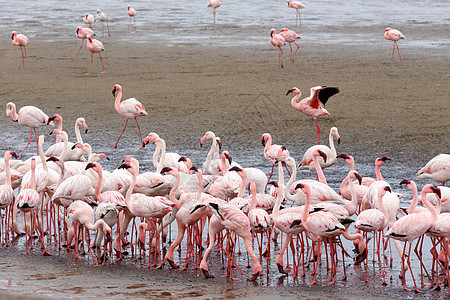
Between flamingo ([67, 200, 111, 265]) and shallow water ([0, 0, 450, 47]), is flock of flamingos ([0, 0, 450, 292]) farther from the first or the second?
shallow water ([0, 0, 450, 47])

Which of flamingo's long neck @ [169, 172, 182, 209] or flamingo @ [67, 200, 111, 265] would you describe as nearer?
flamingo @ [67, 200, 111, 265]

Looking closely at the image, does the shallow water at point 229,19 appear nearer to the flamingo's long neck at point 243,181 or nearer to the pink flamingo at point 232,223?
the flamingo's long neck at point 243,181

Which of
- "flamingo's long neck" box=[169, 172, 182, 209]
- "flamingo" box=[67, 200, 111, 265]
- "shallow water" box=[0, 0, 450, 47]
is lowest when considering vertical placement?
"flamingo" box=[67, 200, 111, 265]

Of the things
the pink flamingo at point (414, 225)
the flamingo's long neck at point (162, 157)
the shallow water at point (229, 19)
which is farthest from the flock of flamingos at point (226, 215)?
the shallow water at point (229, 19)

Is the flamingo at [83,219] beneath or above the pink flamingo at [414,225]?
beneath

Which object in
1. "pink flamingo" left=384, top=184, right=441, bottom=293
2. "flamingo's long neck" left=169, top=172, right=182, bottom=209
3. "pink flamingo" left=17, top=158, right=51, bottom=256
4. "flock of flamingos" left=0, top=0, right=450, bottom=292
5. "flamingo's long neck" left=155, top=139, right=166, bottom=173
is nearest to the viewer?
"pink flamingo" left=384, top=184, right=441, bottom=293

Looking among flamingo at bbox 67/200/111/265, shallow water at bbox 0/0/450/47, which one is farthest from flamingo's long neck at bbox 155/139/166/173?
shallow water at bbox 0/0/450/47

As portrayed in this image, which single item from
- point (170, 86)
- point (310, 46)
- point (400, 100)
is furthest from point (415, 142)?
point (310, 46)

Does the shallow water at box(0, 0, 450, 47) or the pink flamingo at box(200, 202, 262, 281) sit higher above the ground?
the shallow water at box(0, 0, 450, 47)

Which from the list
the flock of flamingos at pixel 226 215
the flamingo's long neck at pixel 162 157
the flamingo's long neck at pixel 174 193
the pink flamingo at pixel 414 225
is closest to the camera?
the pink flamingo at pixel 414 225

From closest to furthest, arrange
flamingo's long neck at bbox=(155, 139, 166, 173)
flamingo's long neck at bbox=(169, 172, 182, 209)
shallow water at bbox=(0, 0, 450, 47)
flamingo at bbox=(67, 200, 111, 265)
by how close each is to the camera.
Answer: flamingo at bbox=(67, 200, 111, 265)
flamingo's long neck at bbox=(169, 172, 182, 209)
flamingo's long neck at bbox=(155, 139, 166, 173)
shallow water at bbox=(0, 0, 450, 47)

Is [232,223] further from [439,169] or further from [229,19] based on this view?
[229,19]

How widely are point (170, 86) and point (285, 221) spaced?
9.31 meters

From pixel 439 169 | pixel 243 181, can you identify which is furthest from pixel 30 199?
pixel 439 169
